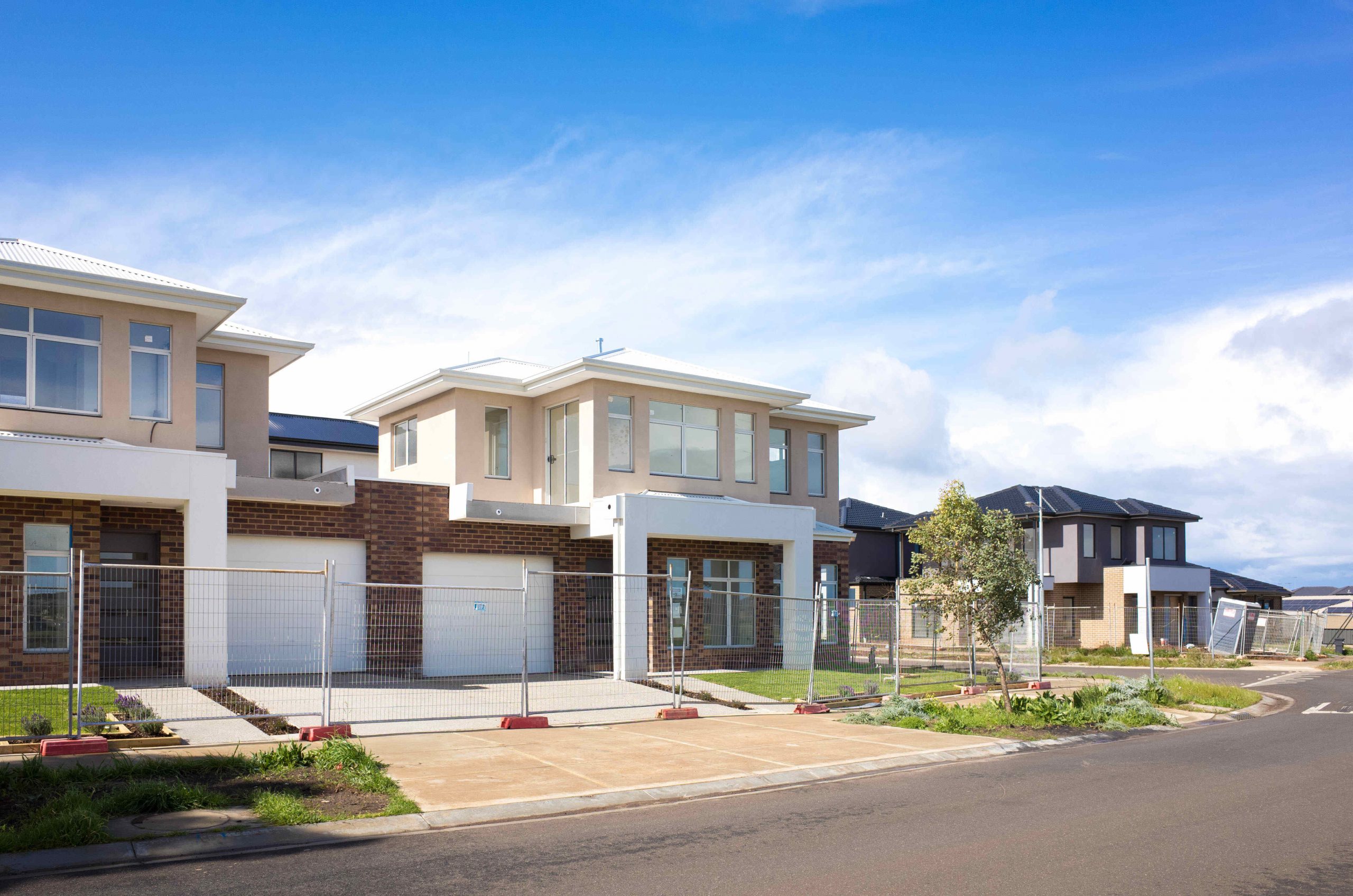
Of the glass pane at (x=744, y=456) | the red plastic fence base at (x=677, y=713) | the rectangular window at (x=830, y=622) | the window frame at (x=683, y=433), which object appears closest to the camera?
the red plastic fence base at (x=677, y=713)

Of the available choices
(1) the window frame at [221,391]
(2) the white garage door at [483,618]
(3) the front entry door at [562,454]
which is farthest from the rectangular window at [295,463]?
(2) the white garage door at [483,618]

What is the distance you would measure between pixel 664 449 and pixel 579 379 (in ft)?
9.18

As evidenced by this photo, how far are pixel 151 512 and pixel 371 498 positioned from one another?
4.25m

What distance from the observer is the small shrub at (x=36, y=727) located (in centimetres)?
1205

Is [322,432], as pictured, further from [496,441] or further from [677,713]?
[677,713]

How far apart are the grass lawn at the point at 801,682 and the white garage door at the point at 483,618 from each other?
3487mm

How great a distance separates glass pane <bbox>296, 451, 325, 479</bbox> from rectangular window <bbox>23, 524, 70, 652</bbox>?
12.5m

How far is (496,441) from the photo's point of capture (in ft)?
86.2

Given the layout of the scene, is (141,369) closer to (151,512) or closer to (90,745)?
(151,512)

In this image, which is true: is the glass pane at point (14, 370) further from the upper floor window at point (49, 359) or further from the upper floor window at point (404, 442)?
the upper floor window at point (404, 442)

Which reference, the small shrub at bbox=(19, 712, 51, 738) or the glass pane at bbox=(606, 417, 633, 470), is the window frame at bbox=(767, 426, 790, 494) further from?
the small shrub at bbox=(19, 712, 51, 738)

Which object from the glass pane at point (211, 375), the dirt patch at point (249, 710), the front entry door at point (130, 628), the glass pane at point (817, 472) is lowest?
the dirt patch at point (249, 710)

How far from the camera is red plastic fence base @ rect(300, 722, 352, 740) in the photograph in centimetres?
1307

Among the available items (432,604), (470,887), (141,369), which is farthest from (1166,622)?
(470,887)
